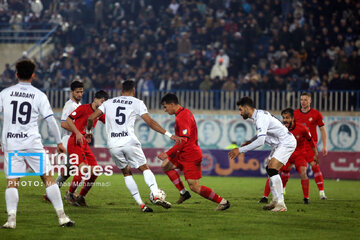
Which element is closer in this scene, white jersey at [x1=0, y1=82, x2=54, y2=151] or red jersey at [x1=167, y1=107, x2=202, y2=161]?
white jersey at [x1=0, y1=82, x2=54, y2=151]

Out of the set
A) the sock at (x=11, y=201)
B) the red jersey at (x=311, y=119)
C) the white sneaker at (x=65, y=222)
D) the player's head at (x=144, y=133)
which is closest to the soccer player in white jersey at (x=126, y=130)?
the white sneaker at (x=65, y=222)

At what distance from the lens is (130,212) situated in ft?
33.9

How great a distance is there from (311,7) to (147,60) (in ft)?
24.8

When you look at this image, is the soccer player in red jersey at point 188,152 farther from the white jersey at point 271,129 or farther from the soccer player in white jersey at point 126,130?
the white jersey at point 271,129

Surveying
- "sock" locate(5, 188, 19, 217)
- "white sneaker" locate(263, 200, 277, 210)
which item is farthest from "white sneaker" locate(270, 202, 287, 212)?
"sock" locate(5, 188, 19, 217)

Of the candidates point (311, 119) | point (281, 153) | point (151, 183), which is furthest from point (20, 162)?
point (311, 119)

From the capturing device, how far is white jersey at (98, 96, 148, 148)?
1005cm

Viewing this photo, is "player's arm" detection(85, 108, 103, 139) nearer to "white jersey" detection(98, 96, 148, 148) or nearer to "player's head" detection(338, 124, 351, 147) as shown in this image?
"white jersey" detection(98, 96, 148, 148)

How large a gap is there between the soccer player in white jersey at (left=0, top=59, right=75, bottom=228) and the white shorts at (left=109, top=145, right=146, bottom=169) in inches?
83.7

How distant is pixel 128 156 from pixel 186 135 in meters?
1.13

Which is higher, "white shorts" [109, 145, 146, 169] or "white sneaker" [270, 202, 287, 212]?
"white shorts" [109, 145, 146, 169]

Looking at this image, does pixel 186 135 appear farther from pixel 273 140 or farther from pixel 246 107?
pixel 273 140

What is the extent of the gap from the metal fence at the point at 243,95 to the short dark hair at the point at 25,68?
1600cm

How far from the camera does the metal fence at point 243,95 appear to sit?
22.8 metres
